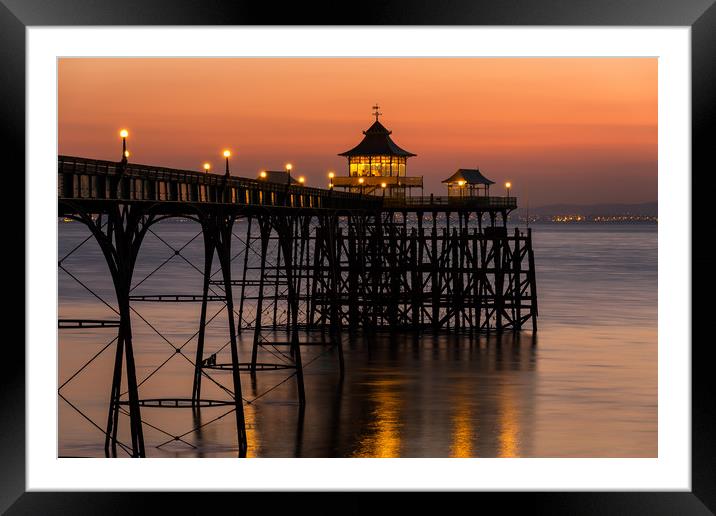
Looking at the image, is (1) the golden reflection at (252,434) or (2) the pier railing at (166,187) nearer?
(2) the pier railing at (166,187)

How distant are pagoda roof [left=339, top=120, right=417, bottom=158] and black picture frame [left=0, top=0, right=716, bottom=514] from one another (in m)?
66.8

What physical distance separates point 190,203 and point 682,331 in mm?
14391

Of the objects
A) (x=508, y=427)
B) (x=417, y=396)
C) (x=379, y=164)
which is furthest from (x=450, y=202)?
(x=508, y=427)

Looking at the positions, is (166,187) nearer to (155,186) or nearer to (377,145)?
(155,186)

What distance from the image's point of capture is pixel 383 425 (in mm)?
28375

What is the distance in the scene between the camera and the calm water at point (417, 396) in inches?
1027

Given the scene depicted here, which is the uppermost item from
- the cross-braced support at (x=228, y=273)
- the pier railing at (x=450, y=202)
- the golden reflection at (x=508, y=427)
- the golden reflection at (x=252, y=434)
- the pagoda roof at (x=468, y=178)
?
the pagoda roof at (x=468, y=178)

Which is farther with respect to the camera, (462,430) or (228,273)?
(462,430)

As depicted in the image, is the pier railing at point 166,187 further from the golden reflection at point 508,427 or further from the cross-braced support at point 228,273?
the golden reflection at point 508,427
